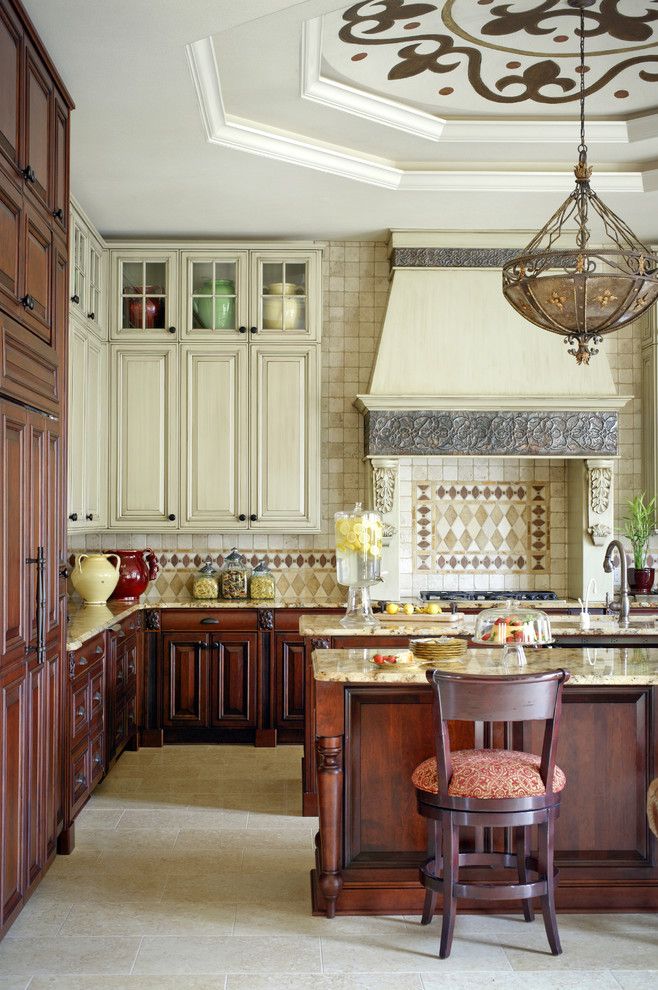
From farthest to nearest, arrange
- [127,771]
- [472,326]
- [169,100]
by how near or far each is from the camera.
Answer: [472,326] → [127,771] → [169,100]

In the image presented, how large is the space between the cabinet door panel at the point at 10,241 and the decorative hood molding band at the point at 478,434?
286 cm

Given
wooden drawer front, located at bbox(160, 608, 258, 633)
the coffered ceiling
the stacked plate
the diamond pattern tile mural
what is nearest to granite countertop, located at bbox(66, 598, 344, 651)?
wooden drawer front, located at bbox(160, 608, 258, 633)

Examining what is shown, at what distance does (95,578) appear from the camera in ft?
17.2

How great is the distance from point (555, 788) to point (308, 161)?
3225 mm

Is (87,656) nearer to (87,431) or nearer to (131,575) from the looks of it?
(131,575)

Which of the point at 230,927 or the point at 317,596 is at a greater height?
the point at 317,596

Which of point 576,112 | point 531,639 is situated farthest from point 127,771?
point 576,112

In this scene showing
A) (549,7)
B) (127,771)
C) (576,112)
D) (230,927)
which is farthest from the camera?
(127,771)

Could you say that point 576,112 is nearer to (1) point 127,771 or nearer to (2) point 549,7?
(2) point 549,7

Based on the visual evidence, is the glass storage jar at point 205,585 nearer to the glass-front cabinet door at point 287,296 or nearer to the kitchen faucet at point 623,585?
the glass-front cabinet door at point 287,296

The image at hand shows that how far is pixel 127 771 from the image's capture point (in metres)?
5.06

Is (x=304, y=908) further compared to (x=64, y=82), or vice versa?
(x=64, y=82)

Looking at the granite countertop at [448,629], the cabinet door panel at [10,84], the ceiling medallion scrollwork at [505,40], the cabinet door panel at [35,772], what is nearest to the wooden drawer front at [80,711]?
the cabinet door panel at [35,772]

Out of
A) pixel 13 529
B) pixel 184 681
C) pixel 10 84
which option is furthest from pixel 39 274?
pixel 184 681
